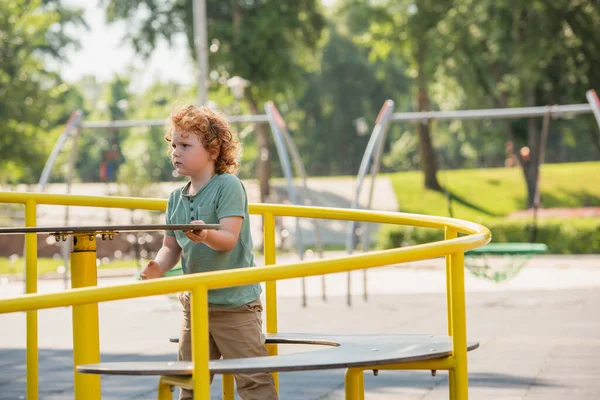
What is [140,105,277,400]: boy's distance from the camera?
3760 mm

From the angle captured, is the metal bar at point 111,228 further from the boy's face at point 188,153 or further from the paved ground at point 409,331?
the paved ground at point 409,331

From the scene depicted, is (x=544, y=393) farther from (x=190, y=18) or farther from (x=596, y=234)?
(x=190, y=18)

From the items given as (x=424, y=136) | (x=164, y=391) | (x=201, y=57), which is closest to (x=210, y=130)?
(x=164, y=391)

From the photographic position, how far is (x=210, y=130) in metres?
3.86

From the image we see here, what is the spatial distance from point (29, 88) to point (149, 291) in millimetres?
25113

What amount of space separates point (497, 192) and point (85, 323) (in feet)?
126

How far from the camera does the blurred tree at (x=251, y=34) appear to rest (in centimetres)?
3356

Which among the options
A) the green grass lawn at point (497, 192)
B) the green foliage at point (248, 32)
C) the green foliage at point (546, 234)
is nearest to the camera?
the green foliage at point (546, 234)

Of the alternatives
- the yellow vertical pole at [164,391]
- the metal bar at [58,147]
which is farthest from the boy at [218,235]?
the metal bar at [58,147]

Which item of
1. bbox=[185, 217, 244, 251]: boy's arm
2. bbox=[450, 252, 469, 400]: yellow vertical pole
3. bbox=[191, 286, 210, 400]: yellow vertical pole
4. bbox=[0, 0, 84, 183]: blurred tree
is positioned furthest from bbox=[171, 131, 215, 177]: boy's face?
bbox=[0, 0, 84, 183]: blurred tree

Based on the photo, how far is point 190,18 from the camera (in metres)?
35.3

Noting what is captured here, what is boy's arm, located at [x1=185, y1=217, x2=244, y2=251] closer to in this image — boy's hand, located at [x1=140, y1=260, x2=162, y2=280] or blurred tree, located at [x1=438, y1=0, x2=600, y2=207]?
boy's hand, located at [x1=140, y1=260, x2=162, y2=280]

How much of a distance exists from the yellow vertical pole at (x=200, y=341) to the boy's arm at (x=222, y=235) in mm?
853

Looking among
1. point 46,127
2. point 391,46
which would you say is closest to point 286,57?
point 391,46
